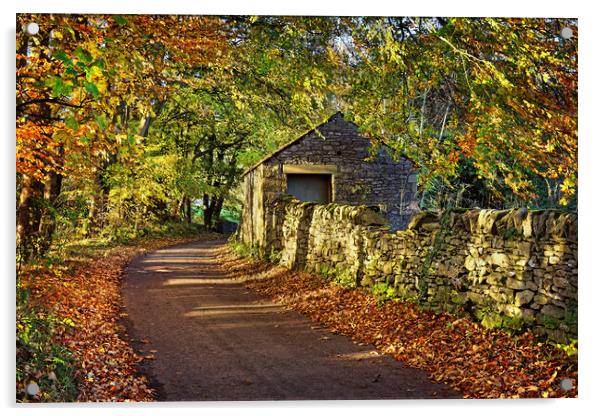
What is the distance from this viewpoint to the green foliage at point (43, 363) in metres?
4.93

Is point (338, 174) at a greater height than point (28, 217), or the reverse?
point (338, 174)

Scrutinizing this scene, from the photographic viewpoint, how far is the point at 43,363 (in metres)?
4.99

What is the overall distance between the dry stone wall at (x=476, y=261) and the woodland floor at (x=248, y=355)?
1181 mm

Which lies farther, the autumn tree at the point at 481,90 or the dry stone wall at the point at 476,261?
the autumn tree at the point at 481,90

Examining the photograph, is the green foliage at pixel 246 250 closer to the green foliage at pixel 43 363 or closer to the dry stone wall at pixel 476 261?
the dry stone wall at pixel 476 261

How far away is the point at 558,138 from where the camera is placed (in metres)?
5.96

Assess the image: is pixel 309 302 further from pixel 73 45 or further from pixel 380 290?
pixel 73 45

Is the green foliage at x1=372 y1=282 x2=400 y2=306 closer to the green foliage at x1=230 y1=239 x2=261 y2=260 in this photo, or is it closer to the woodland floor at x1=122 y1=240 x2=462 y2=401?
the woodland floor at x1=122 y1=240 x2=462 y2=401

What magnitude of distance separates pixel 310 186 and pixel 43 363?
9.51 meters

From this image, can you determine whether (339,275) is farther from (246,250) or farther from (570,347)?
(246,250)

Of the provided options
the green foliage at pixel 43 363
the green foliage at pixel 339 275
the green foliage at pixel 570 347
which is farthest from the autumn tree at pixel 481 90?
the green foliage at pixel 43 363

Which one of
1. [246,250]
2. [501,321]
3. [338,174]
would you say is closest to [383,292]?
[501,321]

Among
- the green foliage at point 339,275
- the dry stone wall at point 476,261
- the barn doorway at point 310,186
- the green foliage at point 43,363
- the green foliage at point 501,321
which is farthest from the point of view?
the barn doorway at point 310,186
